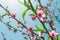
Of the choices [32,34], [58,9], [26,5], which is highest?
[58,9]

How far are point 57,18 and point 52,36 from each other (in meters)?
5.04

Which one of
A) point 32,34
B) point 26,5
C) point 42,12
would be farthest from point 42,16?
point 32,34

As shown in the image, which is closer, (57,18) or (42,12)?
(42,12)

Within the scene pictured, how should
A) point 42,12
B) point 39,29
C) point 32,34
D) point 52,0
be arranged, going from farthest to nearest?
point 52,0 → point 32,34 → point 42,12 → point 39,29

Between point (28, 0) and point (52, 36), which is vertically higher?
point (28, 0)

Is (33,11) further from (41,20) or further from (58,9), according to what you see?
(58,9)

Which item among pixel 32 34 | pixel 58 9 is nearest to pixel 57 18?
pixel 58 9

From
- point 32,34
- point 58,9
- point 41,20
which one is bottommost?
point 32,34

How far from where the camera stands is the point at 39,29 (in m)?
1.82

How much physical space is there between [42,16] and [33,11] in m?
0.16

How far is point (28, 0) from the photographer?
1.83 m

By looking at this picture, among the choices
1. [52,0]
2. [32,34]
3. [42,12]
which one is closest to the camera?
[42,12]

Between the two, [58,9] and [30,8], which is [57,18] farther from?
[30,8]

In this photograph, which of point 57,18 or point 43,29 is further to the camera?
point 57,18
